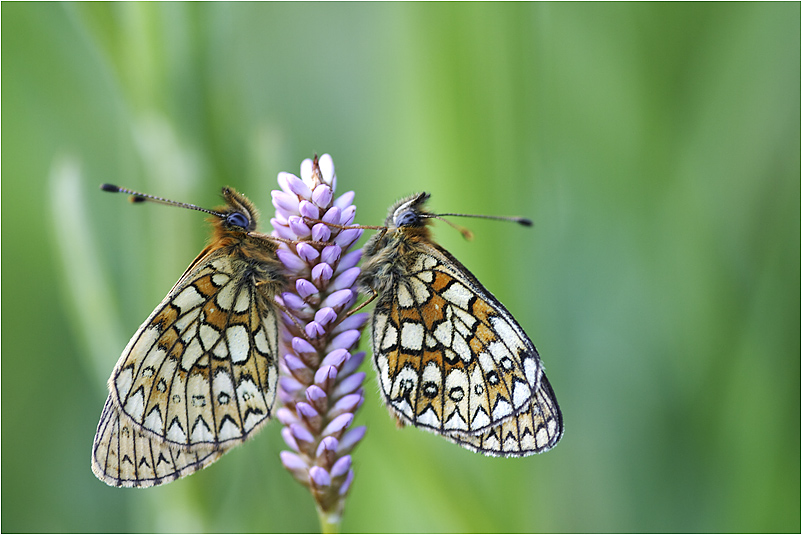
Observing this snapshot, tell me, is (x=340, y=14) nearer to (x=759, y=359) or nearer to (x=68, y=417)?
(x=68, y=417)

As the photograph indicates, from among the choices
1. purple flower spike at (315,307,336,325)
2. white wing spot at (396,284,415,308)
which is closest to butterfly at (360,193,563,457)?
white wing spot at (396,284,415,308)

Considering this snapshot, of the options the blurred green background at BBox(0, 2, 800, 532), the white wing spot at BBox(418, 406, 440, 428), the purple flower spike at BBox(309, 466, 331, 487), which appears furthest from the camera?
the blurred green background at BBox(0, 2, 800, 532)

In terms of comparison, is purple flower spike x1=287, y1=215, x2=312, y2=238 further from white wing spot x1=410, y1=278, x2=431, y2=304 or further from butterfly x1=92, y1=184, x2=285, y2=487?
white wing spot x1=410, y1=278, x2=431, y2=304

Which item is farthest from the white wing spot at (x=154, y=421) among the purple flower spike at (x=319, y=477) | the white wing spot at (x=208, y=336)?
the purple flower spike at (x=319, y=477)

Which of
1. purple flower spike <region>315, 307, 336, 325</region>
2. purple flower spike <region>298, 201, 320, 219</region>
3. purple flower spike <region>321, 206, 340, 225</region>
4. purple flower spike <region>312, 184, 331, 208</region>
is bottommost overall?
purple flower spike <region>315, 307, 336, 325</region>

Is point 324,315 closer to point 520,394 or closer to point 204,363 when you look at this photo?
point 204,363

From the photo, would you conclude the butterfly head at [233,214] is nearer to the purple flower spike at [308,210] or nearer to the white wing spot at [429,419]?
the purple flower spike at [308,210]

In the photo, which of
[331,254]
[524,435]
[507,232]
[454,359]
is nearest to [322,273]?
[331,254]
